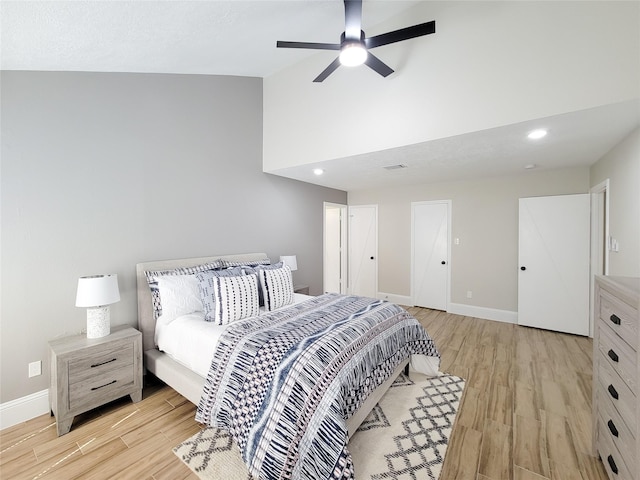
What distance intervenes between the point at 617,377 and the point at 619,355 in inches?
5.2

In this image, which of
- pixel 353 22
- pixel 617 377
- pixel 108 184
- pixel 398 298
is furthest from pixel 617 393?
pixel 398 298

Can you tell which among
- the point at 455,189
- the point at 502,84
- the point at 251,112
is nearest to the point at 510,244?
the point at 455,189

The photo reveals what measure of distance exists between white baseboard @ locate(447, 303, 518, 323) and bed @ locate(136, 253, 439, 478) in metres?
2.41

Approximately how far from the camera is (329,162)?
336cm

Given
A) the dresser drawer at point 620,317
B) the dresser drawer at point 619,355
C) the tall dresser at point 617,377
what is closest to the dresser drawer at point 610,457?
the tall dresser at point 617,377

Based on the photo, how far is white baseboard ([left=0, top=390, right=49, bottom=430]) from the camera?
202 cm

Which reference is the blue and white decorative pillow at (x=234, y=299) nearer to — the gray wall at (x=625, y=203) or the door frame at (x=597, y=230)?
the gray wall at (x=625, y=203)

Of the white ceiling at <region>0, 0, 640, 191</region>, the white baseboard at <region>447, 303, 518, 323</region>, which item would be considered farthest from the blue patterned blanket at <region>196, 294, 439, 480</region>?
the white baseboard at <region>447, 303, 518, 323</region>

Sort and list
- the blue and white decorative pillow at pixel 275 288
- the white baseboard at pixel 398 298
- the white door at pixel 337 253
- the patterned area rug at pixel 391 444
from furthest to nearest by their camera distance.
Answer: the white door at pixel 337 253
the white baseboard at pixel 398 298
the blue and white decorative pillow at pixel 275 288
the patterned area rug at pixel 391 444

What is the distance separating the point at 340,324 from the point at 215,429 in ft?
3.92

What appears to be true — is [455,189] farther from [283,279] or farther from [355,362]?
[355,362]

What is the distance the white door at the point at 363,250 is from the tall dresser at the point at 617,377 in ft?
13.5

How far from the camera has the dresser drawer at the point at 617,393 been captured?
48.0 inches

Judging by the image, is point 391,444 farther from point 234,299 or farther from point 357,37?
point 357,37
